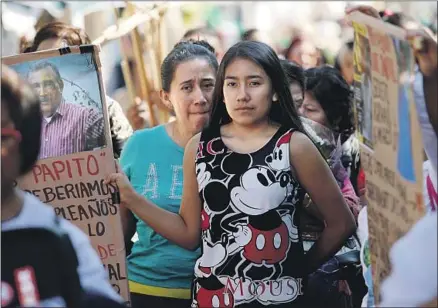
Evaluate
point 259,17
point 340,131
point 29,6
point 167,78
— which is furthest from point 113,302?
point 259,17

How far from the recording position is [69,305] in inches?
146

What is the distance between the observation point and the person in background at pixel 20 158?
3674mm

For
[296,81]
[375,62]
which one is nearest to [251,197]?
[375,62]

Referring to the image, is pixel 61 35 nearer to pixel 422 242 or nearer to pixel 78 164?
pixel 78 164

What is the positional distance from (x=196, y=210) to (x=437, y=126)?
1.48 metres

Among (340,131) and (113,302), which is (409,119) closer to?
(113,302)

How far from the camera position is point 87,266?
3.76 meters

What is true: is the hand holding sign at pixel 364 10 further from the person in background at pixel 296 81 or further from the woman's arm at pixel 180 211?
the person in background at pixel 296 81

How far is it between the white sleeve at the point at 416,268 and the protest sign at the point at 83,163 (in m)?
1.40

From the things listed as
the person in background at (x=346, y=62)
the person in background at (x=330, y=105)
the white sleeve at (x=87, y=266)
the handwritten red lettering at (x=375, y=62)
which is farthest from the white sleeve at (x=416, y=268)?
the person in background at (x=346, y=62)

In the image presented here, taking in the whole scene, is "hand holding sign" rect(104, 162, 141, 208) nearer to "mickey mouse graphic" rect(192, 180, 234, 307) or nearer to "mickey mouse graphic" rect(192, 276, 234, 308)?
"mickey mouse graphic" rect(192, 180, 234, 307)

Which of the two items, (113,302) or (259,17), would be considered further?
A: (259,17)

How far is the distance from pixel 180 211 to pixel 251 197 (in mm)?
484

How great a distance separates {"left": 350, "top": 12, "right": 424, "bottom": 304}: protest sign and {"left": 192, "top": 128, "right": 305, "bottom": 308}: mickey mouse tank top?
0.36m
